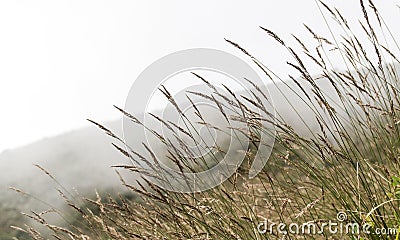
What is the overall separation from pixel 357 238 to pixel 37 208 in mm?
15584

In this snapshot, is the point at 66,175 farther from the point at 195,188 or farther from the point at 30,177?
the point at 195,188

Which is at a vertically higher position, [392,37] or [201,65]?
[201,65]

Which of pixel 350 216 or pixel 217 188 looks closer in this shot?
pixel 350 216

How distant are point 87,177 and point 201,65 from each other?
1802 centimetres

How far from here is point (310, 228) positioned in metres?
2.75

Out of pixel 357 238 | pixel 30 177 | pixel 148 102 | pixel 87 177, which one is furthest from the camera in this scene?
pixel 30 177

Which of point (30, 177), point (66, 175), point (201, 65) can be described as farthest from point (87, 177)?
point (201, 65)

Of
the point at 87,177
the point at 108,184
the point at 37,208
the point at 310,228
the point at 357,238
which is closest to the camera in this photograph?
the point at 357,238

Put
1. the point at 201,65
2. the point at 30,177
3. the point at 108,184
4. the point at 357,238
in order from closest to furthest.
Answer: the point at 357,238 < the point at 201,65 < the point at 108,184 < the point at 30,177

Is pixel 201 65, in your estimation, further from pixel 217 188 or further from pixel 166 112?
pixel 217 188

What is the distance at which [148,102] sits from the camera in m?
3.09

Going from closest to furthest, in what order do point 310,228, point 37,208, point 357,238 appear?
1. point 357,238
2. point 310,228
3. point 37,208

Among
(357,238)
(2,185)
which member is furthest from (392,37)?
(2,185)

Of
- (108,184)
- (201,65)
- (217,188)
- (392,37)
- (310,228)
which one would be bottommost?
(108,184)
